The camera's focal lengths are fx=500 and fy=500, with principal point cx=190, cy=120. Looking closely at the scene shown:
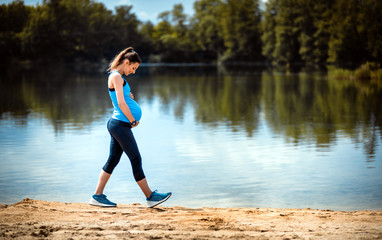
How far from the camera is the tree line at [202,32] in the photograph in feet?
223

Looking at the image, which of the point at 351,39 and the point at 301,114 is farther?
the point at 351,39

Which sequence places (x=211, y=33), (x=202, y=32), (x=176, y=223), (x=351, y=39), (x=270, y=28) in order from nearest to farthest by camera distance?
(x=176, y=223) < (x=351, y=39) < (x=270, y=28) < (x=211, y=33) < (x=202, y=32)

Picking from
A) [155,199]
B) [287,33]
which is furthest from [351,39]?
[155,199]

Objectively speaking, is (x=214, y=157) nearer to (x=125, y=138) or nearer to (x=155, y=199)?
(x=155, y=199)

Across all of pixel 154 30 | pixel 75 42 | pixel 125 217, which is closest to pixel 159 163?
pixel 125 217

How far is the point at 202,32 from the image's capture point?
4587 inches

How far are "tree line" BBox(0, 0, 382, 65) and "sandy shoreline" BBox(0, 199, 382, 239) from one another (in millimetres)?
48860

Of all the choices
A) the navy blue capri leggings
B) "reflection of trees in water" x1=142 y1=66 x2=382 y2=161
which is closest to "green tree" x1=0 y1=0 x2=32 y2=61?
"reflection of trees in water" x1=142 y1=66 x2=382 y2=161

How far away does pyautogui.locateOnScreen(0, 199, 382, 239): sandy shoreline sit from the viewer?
4.47m

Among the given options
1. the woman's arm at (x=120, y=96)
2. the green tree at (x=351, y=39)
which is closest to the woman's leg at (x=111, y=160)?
the woman's arm at (x=120, y=96)

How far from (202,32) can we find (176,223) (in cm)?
11361

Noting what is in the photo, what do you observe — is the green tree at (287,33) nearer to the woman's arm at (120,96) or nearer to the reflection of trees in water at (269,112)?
the reflection of trees in water at (269,112)

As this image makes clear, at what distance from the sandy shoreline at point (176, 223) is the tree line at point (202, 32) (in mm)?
48860

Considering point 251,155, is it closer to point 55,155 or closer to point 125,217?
point 55,155
